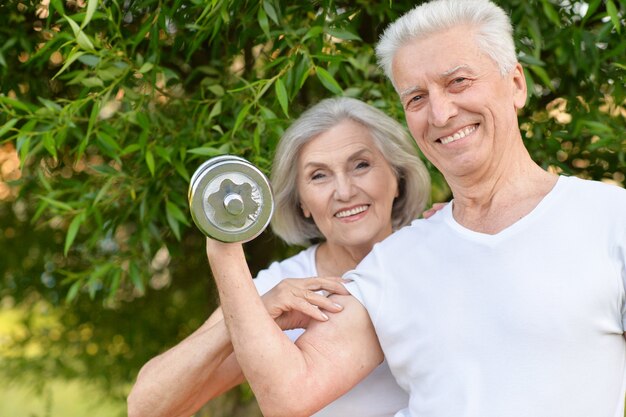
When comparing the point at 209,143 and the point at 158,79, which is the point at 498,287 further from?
the point at 158,79

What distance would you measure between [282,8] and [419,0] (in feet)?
1.41

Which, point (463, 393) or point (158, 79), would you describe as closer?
point (463, 393)

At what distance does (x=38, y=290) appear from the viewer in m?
3.75

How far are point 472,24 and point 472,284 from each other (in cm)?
54

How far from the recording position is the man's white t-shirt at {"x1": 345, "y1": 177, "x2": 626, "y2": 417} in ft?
6.01

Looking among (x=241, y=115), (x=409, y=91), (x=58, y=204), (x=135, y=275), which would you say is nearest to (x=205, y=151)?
(x=241, y=115)

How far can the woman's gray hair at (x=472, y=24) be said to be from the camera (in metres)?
1.98

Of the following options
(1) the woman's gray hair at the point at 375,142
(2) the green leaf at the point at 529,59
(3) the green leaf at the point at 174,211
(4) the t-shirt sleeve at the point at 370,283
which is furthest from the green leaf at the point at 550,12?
(3) the green leaf at the point at 174,211

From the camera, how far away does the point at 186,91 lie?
342 centimetres

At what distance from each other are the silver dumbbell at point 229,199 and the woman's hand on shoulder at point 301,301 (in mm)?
335

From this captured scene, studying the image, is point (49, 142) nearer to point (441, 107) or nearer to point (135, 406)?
point (135, 406)

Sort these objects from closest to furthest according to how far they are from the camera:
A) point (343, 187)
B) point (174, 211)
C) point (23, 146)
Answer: point (343, 187), point (23, 146), point (174, 211)

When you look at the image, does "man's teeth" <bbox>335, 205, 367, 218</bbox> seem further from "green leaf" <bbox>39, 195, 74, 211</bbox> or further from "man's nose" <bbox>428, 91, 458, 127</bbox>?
"green leaf" <bbox>39, 195, 74, 211</bbox>

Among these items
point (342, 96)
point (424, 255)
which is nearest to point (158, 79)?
point (342, 96)
